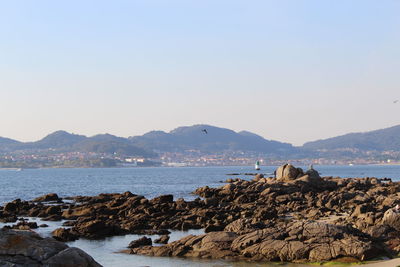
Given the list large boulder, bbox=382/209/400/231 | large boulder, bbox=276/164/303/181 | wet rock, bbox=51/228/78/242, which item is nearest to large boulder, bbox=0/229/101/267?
wet rock, bbox=51/228/78/242

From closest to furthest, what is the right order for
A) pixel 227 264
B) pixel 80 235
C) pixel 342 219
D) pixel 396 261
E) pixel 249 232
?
pixel 396 261 → pixel 227 264 → pixel 249 232 → pixel 80 235 → pixel 342 219

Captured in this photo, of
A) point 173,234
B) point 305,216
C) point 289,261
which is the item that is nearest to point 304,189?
point 305,216

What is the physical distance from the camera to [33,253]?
15.2 metres

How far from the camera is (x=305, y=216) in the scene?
40.3 metres

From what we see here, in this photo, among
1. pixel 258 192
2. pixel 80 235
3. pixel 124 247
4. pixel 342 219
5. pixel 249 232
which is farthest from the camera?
pixel 258 192

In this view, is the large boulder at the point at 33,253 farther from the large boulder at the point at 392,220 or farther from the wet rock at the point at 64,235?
the large boulder at the point at 392,220

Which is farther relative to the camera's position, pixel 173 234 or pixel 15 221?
pixel 15 221

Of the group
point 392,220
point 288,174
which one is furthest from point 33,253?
point 288,174

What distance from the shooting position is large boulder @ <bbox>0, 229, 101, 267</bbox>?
14992 millimetres

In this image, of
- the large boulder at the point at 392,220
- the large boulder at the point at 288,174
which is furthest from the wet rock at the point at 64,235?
the large boulder at the point at 288,174

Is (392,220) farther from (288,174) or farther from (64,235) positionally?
(288,174)

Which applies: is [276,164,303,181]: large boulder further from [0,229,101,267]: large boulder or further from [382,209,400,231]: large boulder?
[0,229,101,267]: large boulder

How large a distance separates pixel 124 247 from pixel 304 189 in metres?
36.3

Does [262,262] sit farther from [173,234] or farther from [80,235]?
[80,235]
